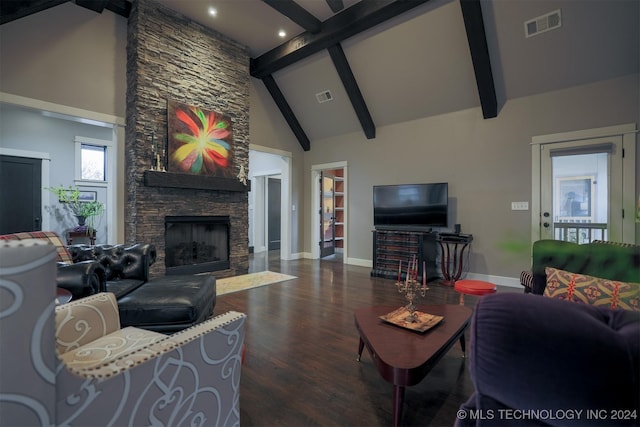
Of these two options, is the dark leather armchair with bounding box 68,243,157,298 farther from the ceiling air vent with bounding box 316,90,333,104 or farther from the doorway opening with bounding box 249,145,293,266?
the doorway opening with bounding box 249,145,293,266

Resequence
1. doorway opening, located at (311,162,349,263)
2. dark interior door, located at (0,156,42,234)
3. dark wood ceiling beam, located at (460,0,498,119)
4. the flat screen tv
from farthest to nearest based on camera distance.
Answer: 1. doorway opening, located at (311,162,349,263)
2. dark interior door, located at (0,156,42,234)
3. the flat screen tv
4. dark wood ceiling beam, located at (460,0,498,119)

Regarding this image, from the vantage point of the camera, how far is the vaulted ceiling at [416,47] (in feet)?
11.6

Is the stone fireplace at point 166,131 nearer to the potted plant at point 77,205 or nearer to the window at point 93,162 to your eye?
the potted plant at point 77,205

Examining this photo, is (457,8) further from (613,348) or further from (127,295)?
(127,295)

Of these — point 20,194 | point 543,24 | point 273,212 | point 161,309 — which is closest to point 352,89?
point 543,24

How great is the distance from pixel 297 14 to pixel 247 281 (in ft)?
13.5

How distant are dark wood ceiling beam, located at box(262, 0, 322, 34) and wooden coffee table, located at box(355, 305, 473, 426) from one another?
4.11m

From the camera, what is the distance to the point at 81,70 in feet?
13.1

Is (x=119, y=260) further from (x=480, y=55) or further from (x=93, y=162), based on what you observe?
(x=93, y=162)

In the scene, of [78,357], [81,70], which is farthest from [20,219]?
[78,357]

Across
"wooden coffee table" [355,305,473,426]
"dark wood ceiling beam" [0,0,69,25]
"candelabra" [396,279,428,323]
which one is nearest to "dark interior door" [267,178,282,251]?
"dark wood ceiling beam" [0,0,69,25]

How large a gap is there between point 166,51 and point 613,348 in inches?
218

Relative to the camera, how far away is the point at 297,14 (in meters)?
4.29

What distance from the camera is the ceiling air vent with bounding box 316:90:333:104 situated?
5.83 metres
